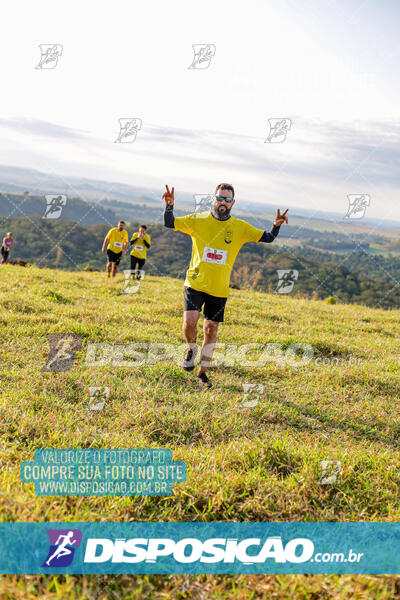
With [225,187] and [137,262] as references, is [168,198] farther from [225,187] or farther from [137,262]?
[137,262]

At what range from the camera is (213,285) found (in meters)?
5.46

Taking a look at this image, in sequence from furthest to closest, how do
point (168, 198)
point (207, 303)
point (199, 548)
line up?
1. point (207, 303)
2. point (168, 198)
3. point (199, 548)

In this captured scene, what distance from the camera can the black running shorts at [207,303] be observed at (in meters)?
5.59

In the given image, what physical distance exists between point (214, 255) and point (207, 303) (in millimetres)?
751

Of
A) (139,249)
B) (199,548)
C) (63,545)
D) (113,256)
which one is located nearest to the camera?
(63,545)

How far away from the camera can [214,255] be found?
5.43 m

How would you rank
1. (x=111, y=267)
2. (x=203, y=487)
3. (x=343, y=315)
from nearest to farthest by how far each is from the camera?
(x=203, y=487) → (x=343, y=315) → (x=111, y=267)

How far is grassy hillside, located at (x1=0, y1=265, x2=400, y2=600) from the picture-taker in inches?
89.7

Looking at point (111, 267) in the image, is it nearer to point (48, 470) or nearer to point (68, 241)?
point (48, 470)

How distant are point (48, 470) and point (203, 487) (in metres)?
1.24

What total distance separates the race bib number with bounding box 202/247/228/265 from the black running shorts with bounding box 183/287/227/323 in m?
0.51

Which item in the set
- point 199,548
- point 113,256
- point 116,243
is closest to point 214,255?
point 199,548

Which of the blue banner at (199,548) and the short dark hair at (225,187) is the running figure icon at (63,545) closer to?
the blue banner at (199,548)

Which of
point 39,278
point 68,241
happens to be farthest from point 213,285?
point 68,241
